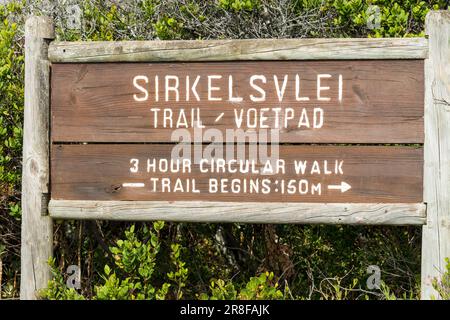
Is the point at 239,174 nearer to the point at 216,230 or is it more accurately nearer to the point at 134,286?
the point at 134,286

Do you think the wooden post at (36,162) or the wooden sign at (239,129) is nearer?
the wooden sign at (239,129)

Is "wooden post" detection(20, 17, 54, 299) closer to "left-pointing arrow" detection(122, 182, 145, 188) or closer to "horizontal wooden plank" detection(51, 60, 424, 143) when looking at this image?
"horizontal wooden plank" detection(51, 60, 424, 143)

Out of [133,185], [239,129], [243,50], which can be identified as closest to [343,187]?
[239,129]

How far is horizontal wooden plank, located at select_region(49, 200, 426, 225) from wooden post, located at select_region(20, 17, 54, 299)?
0.11 m

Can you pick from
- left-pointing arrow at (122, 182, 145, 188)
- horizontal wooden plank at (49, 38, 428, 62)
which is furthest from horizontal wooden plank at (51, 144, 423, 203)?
horizontal wooden plank at (49, 38, 428, 62)

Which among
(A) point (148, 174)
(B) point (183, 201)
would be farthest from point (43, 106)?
(B) point (183, 201)

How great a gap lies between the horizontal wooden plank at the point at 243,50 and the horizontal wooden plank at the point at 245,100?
41 mm

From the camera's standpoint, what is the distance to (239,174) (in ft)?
12.3

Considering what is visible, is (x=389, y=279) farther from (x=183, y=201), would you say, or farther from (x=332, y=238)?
(x=183, y=201)

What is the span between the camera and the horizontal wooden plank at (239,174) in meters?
3.65

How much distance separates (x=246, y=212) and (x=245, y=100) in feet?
2.04

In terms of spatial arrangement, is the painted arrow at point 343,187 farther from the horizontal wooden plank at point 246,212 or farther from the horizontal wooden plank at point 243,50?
the horizontal wooden plank at point 243,50

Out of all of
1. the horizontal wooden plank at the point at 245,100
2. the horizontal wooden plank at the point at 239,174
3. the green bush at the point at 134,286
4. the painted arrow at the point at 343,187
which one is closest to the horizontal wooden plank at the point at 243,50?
the horizontal wooden plank at the point at 245,100

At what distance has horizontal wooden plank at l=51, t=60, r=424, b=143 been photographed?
3.66 meters
